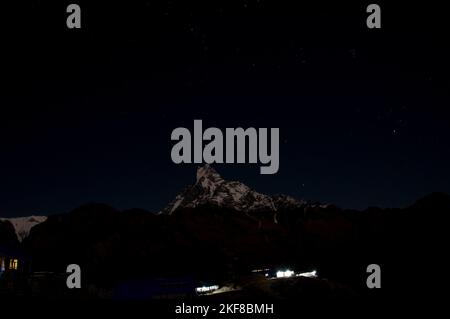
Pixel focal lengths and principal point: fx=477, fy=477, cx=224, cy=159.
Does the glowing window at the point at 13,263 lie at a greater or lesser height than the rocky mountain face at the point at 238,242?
greater

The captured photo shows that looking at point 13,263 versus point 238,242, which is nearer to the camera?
point 13,263

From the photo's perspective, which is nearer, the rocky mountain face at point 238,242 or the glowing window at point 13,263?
the glowing window at point 13,263

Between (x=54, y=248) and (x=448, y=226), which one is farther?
(x=448, y=226)

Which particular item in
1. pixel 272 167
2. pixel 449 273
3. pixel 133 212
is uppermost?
pixel 272 167

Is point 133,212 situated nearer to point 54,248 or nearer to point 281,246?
point 54,248

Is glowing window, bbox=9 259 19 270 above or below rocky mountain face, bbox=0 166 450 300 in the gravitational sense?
above

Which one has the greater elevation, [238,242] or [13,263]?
[13,263]

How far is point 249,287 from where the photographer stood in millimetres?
57656

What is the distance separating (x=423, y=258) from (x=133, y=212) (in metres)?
83.2

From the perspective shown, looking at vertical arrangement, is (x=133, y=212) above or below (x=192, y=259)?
above

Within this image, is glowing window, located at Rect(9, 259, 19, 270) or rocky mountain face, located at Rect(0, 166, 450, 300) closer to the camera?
glowing window, located at Rect(9, 259, 19, 270)
